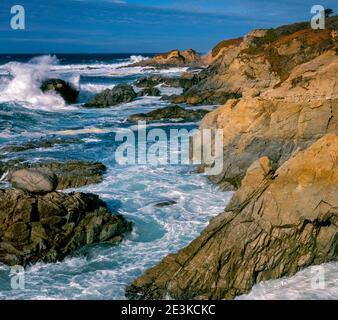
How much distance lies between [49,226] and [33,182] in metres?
1.69

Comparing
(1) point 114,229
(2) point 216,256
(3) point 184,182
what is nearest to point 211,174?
(3) point 184,182

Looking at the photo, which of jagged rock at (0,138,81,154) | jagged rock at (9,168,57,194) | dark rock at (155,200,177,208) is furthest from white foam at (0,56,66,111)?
jagged rock at (9,168,57,194)

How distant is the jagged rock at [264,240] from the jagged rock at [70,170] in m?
7.38

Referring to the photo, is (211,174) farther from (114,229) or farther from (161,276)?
(161,276)

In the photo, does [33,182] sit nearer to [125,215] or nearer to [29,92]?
[125,215]

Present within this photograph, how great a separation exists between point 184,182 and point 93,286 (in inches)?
291

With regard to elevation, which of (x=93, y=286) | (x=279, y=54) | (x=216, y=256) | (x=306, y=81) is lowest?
(x=93, y=286)

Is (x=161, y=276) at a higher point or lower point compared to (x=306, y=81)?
lower

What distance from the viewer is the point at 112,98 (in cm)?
3969

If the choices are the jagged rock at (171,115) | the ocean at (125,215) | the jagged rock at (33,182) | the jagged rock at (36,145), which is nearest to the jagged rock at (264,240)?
the ocean at (125,215)

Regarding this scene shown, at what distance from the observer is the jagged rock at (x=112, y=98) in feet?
127

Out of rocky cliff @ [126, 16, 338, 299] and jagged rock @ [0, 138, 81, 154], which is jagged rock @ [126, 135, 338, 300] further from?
jagged rock @ [0, 138, 81, 154]

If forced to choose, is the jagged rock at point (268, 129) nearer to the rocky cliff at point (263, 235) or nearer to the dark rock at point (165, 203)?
the dark rock at point (165, 203)
